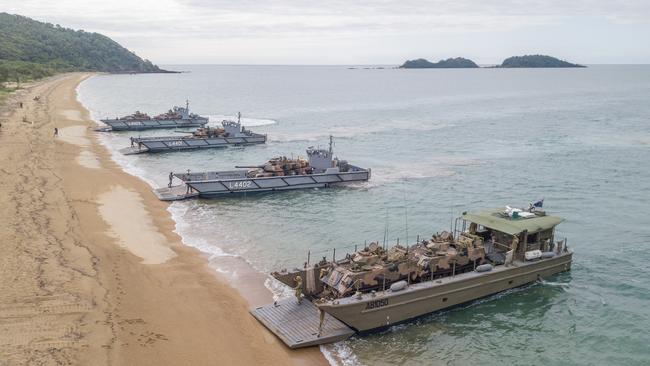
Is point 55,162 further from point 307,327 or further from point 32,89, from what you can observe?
point 32,89

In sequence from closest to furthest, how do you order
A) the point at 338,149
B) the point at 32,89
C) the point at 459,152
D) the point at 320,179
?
the point at 320,179, the point at 459,152, the point at 338,149, the point at 32,89

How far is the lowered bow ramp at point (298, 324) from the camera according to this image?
1959cm

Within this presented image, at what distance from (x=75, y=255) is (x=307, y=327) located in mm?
12827

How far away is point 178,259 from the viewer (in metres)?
27.8

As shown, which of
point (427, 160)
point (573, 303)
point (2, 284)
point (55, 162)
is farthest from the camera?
point (427, 160)

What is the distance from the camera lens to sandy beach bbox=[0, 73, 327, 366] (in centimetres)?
1819

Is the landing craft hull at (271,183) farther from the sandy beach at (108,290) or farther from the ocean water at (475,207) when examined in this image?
the sandy beach at (108,290)

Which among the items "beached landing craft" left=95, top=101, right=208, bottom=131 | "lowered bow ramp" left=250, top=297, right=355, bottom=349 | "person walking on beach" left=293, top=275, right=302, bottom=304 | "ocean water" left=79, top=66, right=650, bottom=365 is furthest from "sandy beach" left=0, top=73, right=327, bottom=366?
"beached landing craft" left=95, top=101, right=208, bottom=131

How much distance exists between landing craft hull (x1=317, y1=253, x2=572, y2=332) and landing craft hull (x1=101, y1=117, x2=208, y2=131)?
65.9 m

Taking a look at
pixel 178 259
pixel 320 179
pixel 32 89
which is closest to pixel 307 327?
pixel 178 259

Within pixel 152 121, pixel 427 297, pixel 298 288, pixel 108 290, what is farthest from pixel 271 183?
pixel 152 121

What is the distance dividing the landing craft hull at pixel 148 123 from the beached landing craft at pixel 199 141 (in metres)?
12.0

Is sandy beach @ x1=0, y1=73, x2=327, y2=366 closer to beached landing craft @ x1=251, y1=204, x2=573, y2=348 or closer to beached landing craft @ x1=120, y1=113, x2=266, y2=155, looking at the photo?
beached landing craft @ x1=251, y1=204, x2=573, y2=348

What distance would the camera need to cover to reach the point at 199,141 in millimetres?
65750
